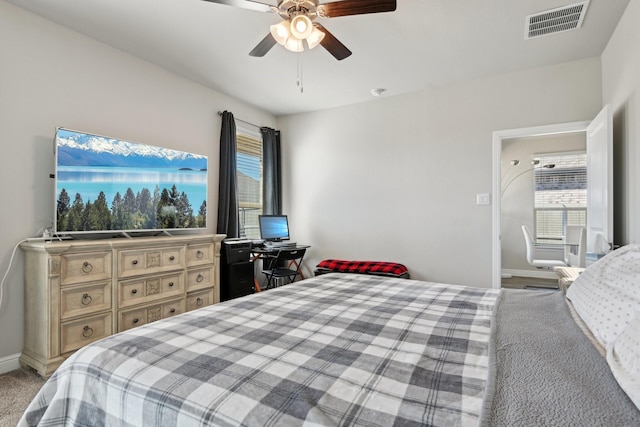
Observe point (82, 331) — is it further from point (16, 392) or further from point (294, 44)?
point (294, 44)

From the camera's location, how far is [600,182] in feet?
8.63

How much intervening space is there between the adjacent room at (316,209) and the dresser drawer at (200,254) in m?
0.03

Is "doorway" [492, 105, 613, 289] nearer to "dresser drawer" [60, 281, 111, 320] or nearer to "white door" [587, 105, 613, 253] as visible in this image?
"white door" [587, 105, 613, 253]

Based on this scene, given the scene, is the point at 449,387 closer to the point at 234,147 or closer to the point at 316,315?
the point at 316,315

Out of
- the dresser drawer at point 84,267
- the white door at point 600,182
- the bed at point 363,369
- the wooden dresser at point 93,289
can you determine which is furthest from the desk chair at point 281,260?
the white door at point 600,182

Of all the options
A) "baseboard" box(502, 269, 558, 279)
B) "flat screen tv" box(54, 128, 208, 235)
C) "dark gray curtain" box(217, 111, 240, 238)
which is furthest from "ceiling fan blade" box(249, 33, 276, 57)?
"baseboard" box(502, 269, 558, 279)

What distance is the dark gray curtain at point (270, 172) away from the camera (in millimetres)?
4645

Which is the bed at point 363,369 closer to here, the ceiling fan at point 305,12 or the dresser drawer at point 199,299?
the ceiling fan at point 305,12

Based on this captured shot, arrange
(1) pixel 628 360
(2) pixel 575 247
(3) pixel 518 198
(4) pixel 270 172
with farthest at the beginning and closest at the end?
(3) pixel 518 198
(4) pixel 270 172
(2) pixel 575 247
(1) pixel 628 360

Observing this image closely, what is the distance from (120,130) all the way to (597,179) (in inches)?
165

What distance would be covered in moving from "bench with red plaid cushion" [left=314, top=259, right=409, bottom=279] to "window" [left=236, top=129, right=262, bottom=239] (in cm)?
108

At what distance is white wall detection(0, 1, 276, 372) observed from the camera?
230 cm

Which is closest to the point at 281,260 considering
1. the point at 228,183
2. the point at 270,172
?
the point at 228,183

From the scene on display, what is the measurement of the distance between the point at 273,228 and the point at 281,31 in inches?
106
